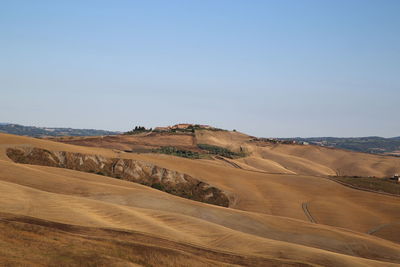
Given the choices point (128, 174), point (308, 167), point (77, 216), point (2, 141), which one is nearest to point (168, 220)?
point (77, 216)

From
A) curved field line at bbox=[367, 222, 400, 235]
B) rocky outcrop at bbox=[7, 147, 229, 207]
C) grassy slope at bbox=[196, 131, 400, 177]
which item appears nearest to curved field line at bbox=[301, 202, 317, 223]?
curved field line at bbox=[367, 222, 400, 235]

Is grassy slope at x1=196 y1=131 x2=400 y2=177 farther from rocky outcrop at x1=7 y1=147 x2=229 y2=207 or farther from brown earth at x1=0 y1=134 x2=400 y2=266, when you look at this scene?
brown earth at x1=0 y1=134 x2=400 y2=266

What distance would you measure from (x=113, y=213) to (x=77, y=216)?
399 centimetres

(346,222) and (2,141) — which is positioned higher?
(2,141)

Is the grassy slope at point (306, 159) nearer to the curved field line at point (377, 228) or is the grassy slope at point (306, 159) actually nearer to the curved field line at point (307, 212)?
the curved field line at point (307, 212)

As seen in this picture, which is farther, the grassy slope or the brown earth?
the grassy slope

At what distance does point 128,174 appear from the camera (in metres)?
71.8

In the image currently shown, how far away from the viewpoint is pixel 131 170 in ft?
237

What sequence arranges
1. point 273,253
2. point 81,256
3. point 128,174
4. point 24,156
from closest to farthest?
point 81,256 < point 273,253 < point 24,156 < point 128,174

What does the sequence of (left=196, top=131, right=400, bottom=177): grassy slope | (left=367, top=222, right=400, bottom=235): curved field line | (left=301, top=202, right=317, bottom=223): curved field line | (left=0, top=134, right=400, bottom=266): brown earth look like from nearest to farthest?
(left=0, top=134, right=400, bottom=266): brown earth < (left=367, top=222, right=400, bottom=235): curved field line < (left=301, top=202, right=317, bottom=223): curved field line < (left=196, top=131, right=400, bottom=177): grassy slope

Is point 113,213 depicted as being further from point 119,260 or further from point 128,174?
point 128,174

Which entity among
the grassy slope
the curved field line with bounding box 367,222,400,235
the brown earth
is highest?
the grassy slope

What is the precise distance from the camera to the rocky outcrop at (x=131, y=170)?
2621 inches

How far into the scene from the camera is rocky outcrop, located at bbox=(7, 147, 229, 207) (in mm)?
66562
